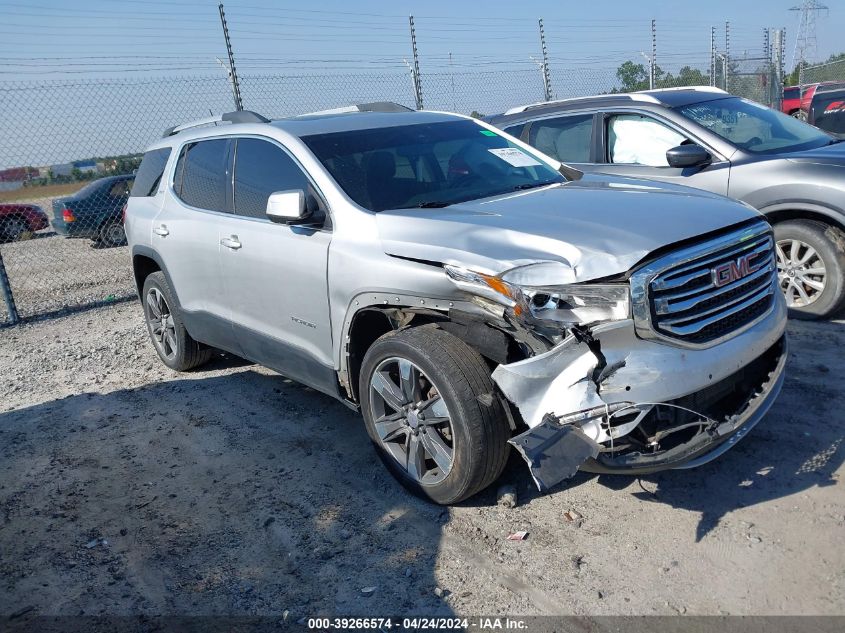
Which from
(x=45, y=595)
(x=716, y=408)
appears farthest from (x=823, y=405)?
(x=45, y=595)

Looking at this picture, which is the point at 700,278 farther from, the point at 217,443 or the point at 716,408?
the point at 217,443

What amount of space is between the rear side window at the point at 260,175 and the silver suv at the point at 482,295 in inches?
0.5

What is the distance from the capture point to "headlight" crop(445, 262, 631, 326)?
3.07 meters

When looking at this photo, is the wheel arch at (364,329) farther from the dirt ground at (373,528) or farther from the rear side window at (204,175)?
the rear side window at (204,175)

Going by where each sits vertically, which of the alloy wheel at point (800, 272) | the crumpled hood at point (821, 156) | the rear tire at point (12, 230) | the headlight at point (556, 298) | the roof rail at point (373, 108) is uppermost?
the roof rail at point (373, 108)

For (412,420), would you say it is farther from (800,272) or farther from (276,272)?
(800,272)

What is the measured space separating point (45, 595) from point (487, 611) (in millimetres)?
1961

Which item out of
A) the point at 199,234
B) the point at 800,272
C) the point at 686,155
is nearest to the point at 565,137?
the point at 686,155

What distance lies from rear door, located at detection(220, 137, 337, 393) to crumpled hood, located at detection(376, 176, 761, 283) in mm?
555

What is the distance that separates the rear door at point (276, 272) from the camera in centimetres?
415

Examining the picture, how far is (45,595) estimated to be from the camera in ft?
11.0

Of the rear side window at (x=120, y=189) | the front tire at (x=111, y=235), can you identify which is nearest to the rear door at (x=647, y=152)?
the rear side window at (x=120, y=189)

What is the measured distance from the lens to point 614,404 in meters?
2.99

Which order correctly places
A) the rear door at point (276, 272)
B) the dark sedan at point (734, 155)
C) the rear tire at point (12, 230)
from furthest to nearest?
1. the rear tire at point (12, 230)
2. the dark sedan at point (734, 155)
3. the rear door at point (276, 272)
